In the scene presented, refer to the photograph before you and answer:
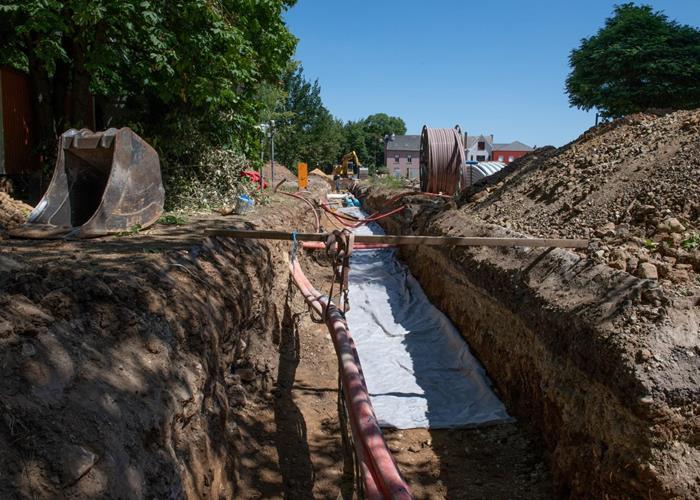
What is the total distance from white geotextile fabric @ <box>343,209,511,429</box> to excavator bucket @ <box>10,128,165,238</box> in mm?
3279

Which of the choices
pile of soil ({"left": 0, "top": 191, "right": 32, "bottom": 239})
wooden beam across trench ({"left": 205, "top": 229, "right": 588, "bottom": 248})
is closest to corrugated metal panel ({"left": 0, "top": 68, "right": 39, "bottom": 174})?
pile of soil ({"left": 0, "top": 191, "right": 32, "bottom": 239})

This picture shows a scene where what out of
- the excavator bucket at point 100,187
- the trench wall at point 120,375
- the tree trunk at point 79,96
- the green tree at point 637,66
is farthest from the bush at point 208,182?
the green tree at point 637,66

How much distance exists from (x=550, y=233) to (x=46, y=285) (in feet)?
17.2

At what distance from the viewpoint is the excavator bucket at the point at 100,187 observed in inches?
228

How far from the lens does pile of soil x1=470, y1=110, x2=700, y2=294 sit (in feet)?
14.3

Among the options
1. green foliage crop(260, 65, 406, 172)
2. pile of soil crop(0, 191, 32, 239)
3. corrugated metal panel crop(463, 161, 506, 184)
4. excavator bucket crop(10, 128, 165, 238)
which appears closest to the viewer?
excavator bucket crop(10, 128, 165, 238)

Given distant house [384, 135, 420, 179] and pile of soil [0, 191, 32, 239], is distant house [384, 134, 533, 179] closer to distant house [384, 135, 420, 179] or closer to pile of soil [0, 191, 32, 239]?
distant house [384, 135, 420, 179]

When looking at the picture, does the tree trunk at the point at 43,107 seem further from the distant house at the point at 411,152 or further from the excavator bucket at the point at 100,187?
the distant house at the point at 411,152

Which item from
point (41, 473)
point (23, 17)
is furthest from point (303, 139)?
point (41, 473)

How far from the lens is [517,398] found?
4805mm

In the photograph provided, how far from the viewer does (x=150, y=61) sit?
7.77 m

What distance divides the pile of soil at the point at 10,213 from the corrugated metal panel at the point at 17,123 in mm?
2231

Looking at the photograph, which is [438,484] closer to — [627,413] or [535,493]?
[535,493]

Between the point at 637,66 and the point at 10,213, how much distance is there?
22.7 metres
